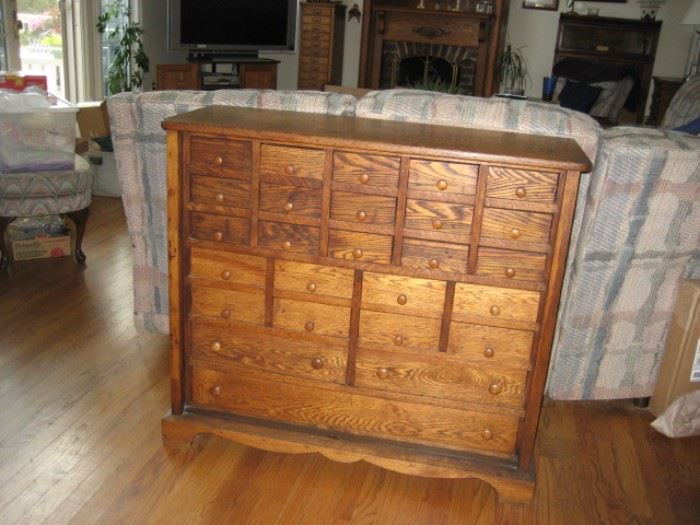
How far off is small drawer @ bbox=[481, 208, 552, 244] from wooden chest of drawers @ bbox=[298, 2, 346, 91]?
5.83 metres

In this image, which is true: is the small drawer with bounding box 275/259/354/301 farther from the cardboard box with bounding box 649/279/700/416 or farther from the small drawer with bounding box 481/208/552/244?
the cardboard box with bounding box 649/279/700/416

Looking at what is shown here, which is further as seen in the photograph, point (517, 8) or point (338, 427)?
point (517, 8)

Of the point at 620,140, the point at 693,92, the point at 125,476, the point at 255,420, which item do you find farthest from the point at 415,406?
the point at 693,92

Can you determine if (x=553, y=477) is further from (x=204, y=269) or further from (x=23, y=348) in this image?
(x=23, y=348)

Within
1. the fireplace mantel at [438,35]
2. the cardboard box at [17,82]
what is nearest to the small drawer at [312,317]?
the cardboard box at [17,82]

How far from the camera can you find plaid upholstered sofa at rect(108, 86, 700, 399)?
200 cm

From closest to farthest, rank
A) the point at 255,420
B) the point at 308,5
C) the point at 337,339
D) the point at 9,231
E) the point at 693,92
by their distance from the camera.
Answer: the point at 337,339, the point at 255,420, the point at 9,231, the point at 693,92, the point at 308,5

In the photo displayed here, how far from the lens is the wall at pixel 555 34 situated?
6.99 meters

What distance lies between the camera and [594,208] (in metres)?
2.04

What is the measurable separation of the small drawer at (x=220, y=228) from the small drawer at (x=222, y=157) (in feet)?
0.38

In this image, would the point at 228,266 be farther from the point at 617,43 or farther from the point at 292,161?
the point at 617,43

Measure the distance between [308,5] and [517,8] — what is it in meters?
2.18

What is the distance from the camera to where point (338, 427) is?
191cm

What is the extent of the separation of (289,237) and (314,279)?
0.13 m
